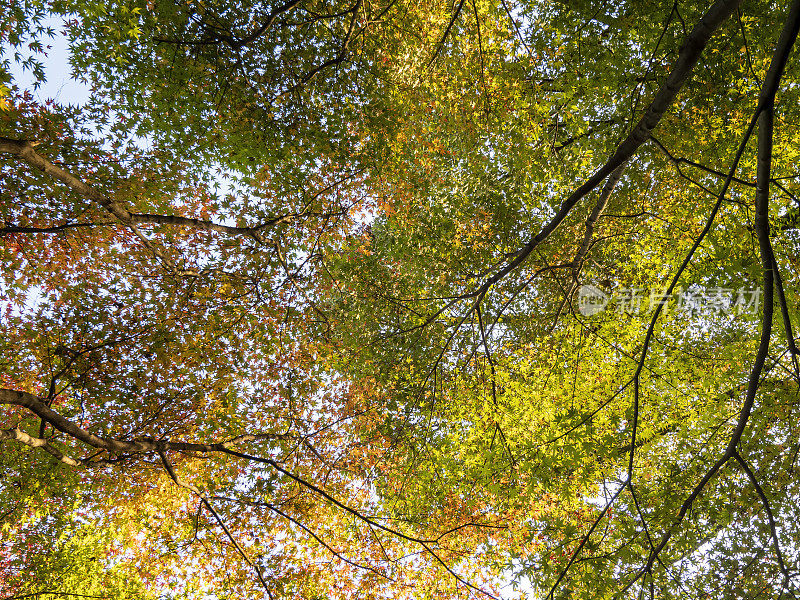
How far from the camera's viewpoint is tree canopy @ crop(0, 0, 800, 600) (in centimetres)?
623

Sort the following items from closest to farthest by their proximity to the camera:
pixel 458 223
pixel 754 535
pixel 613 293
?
Result: pixel 754 535 < pixel 613 293 < pixel 458 223

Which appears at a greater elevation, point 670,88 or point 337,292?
point 337,292

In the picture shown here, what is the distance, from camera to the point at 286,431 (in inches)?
326

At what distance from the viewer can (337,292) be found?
9609 millimetres

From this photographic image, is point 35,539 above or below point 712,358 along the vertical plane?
below

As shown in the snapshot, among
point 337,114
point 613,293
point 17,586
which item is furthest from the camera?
point 613,293

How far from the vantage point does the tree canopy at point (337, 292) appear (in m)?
6.23

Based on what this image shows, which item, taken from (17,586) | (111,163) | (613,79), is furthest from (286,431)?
(613,79)

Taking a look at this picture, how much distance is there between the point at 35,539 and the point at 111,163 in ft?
28.7

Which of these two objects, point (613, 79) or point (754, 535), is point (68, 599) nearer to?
point (754, 535)

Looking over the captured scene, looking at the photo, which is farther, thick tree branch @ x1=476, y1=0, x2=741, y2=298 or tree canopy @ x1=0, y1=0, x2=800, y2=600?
tree canopy @ x1=0, y1=0, x2=800, y2=600

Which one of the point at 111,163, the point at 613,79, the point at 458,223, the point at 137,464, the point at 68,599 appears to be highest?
the point at 458,223

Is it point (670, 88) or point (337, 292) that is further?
point (337, 292)

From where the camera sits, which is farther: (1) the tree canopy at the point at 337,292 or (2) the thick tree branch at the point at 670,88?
(1) the tree canopy at the point at 337,292
